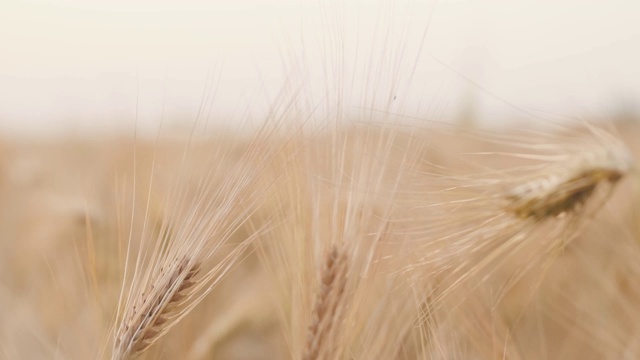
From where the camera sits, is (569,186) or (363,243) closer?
(569,186)

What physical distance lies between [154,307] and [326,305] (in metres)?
0.22

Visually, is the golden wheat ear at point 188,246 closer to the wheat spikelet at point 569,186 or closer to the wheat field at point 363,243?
the wheat field at point 363,243

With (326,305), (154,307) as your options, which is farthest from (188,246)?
(326,305)

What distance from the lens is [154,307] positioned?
968 millimetres

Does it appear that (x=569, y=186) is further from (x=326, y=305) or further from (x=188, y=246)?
(x=188, y=246)

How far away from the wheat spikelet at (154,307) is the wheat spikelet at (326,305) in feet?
0.57

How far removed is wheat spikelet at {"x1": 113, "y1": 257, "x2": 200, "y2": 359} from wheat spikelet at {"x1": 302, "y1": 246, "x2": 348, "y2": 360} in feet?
0.57

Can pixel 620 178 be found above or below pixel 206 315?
above

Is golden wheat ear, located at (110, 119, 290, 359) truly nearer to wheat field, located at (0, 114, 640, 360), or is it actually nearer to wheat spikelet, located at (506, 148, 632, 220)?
wheat field, located at (0, 114, 640, 360)

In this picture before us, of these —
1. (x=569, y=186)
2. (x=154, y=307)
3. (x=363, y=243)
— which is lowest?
(x=154, y=307)

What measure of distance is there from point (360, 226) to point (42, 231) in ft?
3.35

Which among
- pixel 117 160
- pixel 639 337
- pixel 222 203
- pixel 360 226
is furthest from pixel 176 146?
pixel 639 337

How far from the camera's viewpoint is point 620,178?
0.87 metres

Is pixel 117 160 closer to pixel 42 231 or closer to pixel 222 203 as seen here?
pixel 42 231
